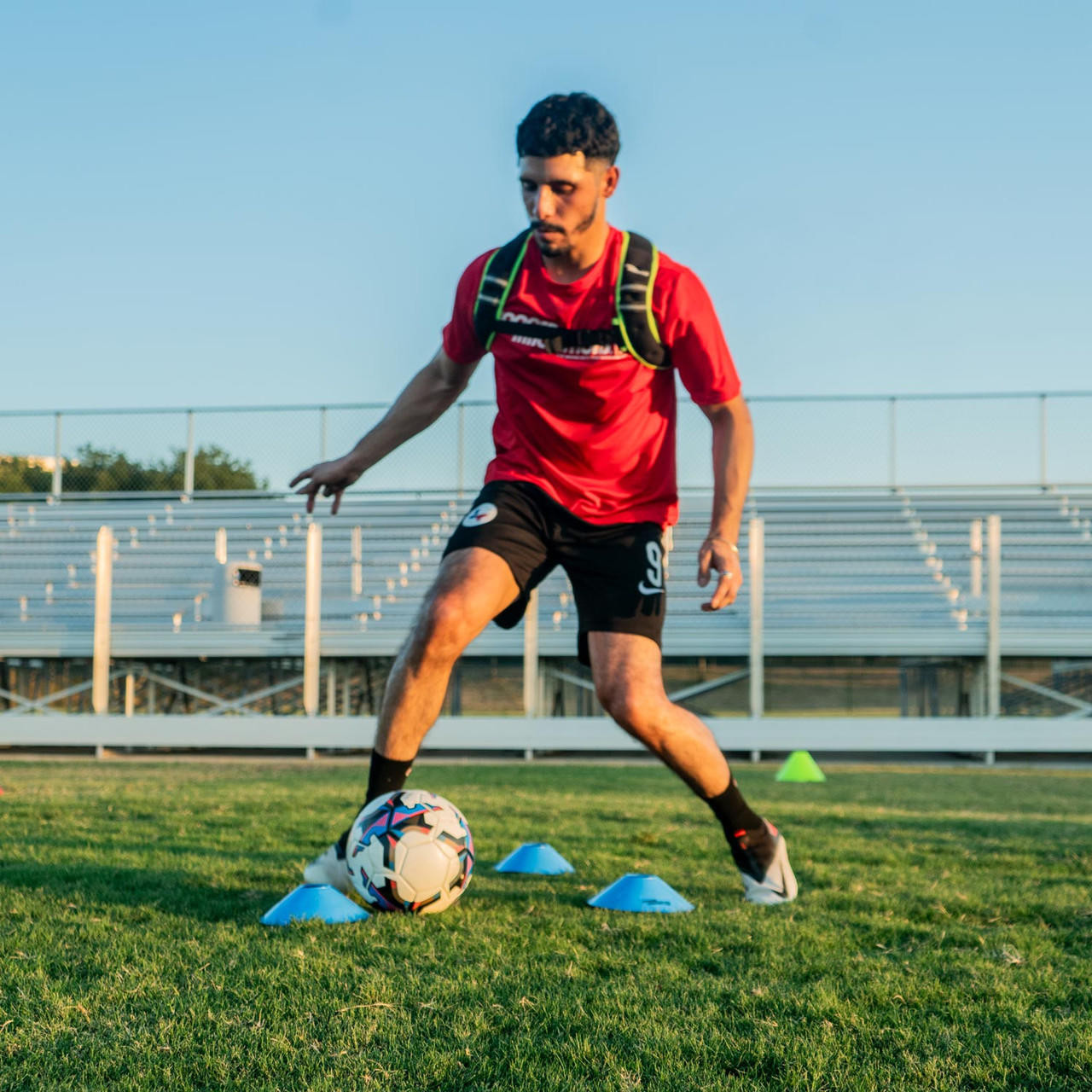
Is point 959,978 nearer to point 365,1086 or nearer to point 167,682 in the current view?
point 365,1086

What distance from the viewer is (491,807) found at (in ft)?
24.7

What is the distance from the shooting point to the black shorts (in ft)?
12.7

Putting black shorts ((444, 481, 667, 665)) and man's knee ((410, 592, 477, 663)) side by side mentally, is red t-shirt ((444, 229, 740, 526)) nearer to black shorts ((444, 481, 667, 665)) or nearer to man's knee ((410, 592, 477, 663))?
black shorts ((444, 481, 667, 665))

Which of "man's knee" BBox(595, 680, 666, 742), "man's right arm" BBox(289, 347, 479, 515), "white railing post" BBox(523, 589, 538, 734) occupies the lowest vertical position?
"white railing post" BBox(523, 589, 538, 734)

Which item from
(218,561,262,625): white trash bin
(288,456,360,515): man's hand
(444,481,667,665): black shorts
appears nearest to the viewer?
(444,481,667,665): black shorts

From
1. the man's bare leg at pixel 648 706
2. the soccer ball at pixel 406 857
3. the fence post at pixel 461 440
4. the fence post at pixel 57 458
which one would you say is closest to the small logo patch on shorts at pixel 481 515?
the man's bare leg at pixel 648 706

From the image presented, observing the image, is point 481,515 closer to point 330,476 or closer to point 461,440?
point 330,476

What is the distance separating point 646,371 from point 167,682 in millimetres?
15397

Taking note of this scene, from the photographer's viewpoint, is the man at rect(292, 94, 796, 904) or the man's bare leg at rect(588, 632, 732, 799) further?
the man's bare leg at rect(588, 632, 732, 799)

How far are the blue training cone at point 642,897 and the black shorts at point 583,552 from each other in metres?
0.77

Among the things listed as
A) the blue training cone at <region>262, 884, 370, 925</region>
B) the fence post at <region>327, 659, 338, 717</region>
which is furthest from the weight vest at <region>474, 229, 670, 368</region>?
the fence post at <region>327, 659, 338, 717</region>

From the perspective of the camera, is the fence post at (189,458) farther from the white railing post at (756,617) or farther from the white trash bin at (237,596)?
the white railing post at (756,617)

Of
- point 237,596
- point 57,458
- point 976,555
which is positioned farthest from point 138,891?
point 57,458

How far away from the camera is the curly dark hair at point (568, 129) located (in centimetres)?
343
